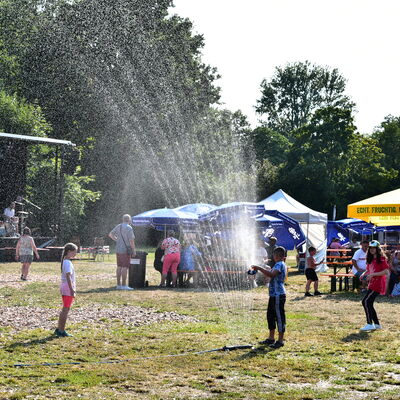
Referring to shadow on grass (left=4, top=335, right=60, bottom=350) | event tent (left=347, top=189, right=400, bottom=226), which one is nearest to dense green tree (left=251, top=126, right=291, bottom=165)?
event tent (left=347, top=189, right=400, bottom=226)

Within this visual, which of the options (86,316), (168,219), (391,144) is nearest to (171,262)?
(168,219)

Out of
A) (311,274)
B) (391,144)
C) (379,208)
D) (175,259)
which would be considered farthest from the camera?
(391,144)

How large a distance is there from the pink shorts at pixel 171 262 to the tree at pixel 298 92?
64655mm

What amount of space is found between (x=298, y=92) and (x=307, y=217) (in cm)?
5768

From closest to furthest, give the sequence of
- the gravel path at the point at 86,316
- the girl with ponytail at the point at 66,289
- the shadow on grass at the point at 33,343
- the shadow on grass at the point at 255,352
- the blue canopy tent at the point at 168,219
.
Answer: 1. the shadow on grass at the point at 255,352
2. the shadow on grass at the point at 33,343
3. the girl with ponytail at the point at 66,289
4. the gravel path at the point at 86,316
5. the blue canopy tent at the point at 168,219

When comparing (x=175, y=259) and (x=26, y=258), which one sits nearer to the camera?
(x=175, y=259)

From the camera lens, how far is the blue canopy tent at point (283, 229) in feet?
77.1

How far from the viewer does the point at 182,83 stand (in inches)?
1972

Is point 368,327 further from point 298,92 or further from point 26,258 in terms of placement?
point 298,92

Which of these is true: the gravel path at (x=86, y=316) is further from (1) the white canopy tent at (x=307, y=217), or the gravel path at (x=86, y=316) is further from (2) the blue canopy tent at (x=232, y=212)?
(1) the white canopy tent at (x=307, y=217)

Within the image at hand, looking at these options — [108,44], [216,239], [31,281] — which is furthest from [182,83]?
[31,281]

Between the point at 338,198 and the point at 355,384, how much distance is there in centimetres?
5668

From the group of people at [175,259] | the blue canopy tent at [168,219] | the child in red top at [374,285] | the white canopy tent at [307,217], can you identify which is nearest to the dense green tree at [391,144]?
the white canopy tent at [307,217]

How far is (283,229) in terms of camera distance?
2598cm
